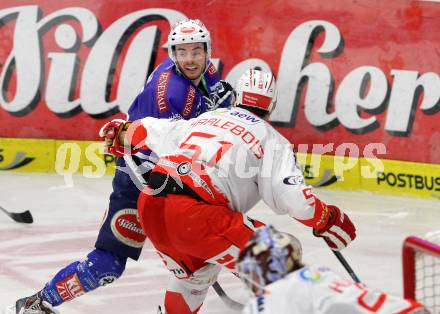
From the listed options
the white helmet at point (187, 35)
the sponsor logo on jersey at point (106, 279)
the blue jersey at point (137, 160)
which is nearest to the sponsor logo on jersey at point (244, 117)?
the blue jersey at point (137, 160)

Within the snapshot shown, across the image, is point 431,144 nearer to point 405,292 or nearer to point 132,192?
point 132,192

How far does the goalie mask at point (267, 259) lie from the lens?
2992 mm

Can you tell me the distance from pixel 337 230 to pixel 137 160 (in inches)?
38.1

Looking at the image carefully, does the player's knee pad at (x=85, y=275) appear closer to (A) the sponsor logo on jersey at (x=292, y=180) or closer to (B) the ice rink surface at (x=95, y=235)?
(B) the ice rink surface at (x=95, y=235)

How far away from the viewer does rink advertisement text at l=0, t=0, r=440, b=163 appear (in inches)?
292

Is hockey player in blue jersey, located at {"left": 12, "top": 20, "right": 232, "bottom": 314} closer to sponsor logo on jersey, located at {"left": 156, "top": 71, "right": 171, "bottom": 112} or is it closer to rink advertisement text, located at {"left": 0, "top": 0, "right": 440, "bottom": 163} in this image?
sponsor logo on jersey, located at {"left": 156, "top": 71, "right": 171, "bottom": 112}

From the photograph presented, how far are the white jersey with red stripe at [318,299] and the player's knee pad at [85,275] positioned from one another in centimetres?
175

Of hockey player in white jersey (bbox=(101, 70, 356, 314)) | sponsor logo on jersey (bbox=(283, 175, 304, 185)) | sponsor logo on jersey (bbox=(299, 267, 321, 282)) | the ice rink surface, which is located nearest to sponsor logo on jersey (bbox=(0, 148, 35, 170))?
the ice rink surface

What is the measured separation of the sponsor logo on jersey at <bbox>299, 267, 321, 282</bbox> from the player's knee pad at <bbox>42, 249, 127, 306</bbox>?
5.97ft

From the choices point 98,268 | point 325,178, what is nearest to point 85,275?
point 98,268

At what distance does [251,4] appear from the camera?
7.75 metres

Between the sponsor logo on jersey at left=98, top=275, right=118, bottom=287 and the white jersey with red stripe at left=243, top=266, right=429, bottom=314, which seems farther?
the sponsor logo on jersey at left=98, top=275, right=118, bottom=287

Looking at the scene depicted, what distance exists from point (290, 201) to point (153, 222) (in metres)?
0.52

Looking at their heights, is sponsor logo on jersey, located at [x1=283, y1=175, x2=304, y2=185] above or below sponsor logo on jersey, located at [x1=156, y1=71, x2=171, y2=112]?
below
